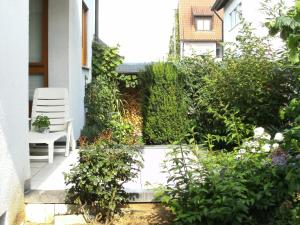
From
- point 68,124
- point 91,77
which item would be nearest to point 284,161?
point 68,124

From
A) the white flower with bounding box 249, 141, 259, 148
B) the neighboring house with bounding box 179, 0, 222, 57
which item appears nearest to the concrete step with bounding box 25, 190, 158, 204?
the white flower with bounding box 249, 141, 259, 148

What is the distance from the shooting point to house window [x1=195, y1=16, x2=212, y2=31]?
4225cm

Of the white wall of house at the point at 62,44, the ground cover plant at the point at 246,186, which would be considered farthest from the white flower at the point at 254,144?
the white wall of house at the point at 62,44

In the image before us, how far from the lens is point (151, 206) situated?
4.43m

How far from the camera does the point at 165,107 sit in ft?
30.2

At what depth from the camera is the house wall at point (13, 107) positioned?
3.83 metres

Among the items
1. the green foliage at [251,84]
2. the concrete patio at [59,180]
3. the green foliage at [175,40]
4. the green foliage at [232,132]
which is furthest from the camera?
the green foliage at [175,40]

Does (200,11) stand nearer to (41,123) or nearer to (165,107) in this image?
(165,107)

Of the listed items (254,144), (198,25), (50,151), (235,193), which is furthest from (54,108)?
(198,25)

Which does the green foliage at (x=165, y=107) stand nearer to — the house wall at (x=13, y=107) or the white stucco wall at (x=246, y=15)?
the white stucco wall at (x=246, y=15)

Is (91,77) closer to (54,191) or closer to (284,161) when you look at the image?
(54,191)

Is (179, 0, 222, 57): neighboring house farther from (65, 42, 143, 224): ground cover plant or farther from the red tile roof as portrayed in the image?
(65, 42, 143, 224): ground cover plant

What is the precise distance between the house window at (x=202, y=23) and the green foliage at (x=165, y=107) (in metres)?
33.7

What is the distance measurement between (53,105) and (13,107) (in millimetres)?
3321
